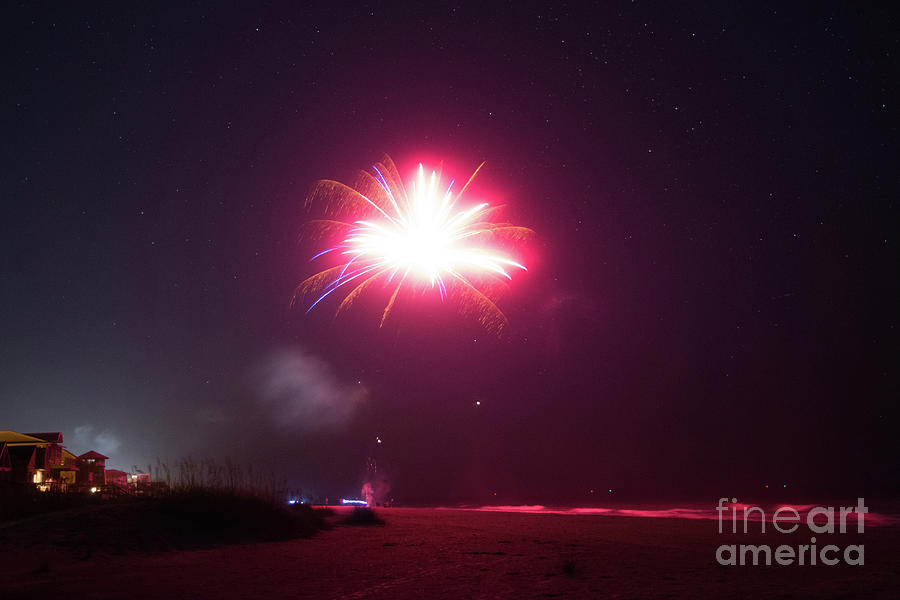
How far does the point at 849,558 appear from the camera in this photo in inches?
364

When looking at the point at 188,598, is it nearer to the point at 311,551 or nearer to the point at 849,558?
the point at 311,551

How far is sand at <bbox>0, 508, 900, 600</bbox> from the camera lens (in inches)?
275

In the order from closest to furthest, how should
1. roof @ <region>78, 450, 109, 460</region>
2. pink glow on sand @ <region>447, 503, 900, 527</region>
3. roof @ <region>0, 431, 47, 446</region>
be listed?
pink glow on sand @ <region>447, 503, 900, 527</region> < roof @ <region>0, 431, 47, 446</region> < roof @ <region>78, 450, 109, 460</region>

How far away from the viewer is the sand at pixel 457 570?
697 centimetres

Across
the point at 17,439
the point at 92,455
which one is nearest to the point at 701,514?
the point at 17,439

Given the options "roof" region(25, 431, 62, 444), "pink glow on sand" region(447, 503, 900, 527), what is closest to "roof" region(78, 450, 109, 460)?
→ "roof" region(25, 431, 62, 444)

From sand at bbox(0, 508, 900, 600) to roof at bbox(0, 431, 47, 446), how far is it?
112 feet

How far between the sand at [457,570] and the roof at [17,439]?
3422 cm

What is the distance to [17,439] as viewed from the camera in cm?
3744

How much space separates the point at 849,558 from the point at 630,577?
422 centimetres

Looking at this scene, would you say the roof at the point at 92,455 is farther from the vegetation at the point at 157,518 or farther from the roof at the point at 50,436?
the vegetation at the point at 157,518

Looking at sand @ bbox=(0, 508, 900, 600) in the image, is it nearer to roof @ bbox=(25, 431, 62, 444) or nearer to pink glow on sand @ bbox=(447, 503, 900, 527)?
pink glow on sand @ bbox=(447, 503, 900, 527)

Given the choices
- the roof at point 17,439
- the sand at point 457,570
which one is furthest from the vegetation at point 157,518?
the roof at point 17,439

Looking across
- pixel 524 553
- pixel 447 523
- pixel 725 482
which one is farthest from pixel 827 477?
pixel 524 553
